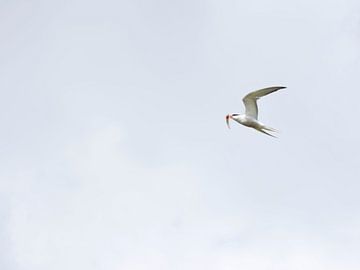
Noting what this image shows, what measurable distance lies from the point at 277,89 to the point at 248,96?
5166 millimetres

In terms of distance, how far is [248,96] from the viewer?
63.6 meters

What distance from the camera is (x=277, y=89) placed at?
58.8 m

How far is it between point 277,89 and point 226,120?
20.1 feet

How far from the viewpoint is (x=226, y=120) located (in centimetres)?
6334

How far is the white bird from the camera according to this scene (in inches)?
2408

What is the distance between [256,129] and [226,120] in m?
3.06

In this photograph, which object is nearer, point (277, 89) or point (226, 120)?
point (277, 89)

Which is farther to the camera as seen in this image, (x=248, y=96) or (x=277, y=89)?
(x=248, y=96)

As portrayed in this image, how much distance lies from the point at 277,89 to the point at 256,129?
4.04 metres

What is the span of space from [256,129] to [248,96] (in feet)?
11.6

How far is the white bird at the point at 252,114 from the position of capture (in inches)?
2408

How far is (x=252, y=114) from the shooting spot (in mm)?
62750

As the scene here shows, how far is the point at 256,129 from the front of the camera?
61281 millimetres
